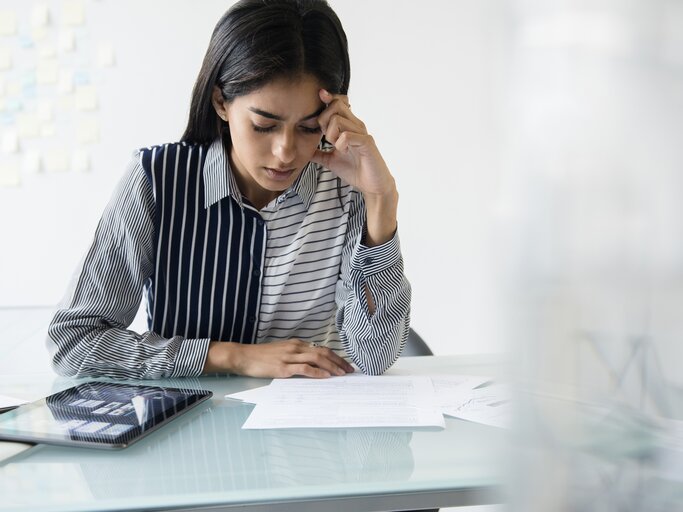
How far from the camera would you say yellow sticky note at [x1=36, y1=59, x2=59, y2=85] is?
2701mm

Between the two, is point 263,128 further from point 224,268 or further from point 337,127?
point 224,268

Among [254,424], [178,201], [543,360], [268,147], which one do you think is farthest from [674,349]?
[178,201]

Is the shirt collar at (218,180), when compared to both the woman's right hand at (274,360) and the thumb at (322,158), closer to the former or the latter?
the thumb at (322,158)

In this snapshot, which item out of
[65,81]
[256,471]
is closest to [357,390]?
[256,471]

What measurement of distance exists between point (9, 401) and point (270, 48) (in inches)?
24.7

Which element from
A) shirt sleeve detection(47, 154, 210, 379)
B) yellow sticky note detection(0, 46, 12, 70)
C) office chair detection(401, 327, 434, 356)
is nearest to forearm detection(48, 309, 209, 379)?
shirt sleeve detection(47, 154, 210, 379)

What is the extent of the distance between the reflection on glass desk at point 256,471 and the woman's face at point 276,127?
1.57 ft

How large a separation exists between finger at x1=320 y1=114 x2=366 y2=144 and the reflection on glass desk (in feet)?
1.69

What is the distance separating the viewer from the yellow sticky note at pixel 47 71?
2701mm

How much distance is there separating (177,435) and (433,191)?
221cm

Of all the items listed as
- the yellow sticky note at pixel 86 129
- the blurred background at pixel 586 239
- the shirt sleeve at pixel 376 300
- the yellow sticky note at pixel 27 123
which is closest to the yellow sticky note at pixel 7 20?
the yellow sticky note at pixel 27 123

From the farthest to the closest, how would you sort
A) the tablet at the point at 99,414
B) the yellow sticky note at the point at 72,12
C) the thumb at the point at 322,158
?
the yellow sticky note at the point at 72,12 → the thumb at the point at 322,158 → the tablet at the point at 99,414

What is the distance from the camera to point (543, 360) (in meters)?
0.19

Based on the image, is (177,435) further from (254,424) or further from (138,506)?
(138,506)
